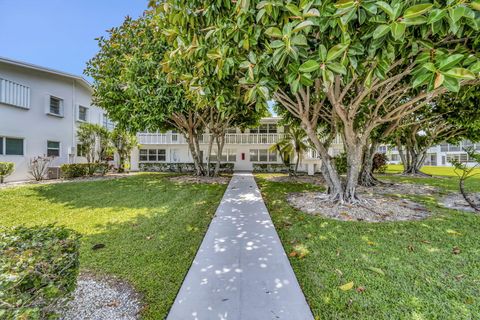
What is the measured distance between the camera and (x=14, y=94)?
12.4 m

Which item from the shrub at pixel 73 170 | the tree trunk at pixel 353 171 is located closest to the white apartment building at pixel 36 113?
the shrub at pixel 73 170

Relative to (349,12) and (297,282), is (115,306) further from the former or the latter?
(349,12)

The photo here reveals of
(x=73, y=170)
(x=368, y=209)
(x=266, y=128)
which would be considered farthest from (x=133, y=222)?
(x=266, y=128)

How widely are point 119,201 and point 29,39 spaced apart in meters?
11.6

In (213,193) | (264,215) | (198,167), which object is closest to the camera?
(264,215)

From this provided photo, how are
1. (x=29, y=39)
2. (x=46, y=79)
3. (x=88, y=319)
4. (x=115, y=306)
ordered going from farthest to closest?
1. (x=46, y=79)
2. (x=29, y=39)
3. (x=115, y=306)
4. (x=88, y=319)

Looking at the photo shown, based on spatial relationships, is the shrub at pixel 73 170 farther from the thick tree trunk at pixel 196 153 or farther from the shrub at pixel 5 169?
the thick tree trunk at pixel 196 153

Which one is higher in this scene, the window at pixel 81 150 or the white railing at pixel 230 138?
the white railing at pixel 230 138

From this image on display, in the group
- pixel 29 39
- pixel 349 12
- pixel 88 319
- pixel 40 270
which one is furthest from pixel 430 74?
pixel 29 39

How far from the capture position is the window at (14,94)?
38.9ft

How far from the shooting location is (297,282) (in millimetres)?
3139

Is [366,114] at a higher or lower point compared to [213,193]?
higher

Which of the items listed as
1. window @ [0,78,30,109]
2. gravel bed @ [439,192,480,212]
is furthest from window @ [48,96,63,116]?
gravel bed @ [439,192,480,212]

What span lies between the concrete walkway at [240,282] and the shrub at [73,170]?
12464 mm
